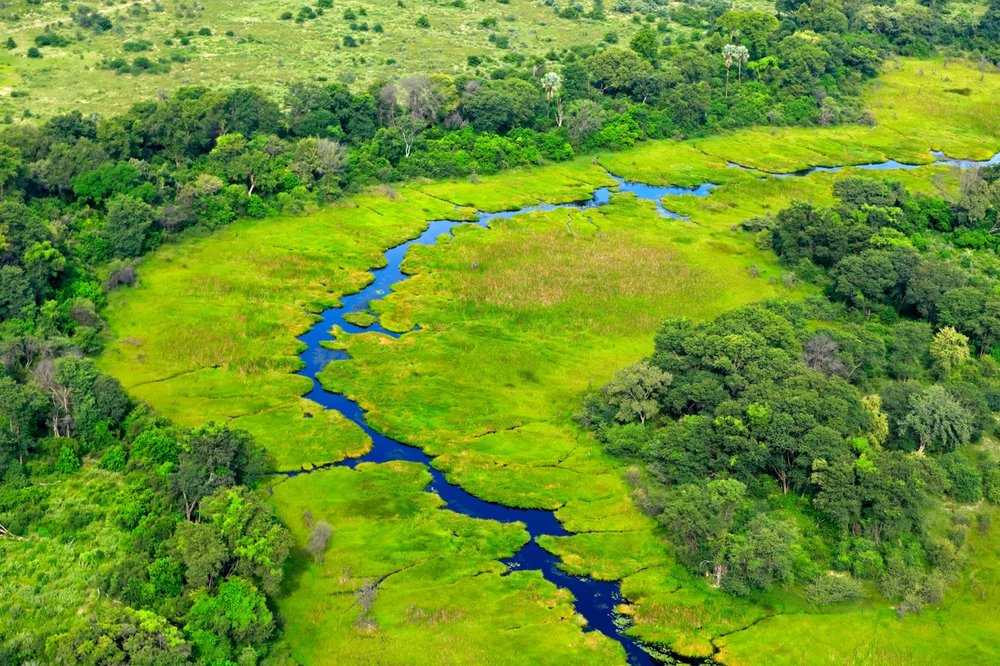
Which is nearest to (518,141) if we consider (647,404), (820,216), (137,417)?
(820,216)

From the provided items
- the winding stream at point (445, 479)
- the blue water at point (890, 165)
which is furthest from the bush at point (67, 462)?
the blue water at point (890, 165)

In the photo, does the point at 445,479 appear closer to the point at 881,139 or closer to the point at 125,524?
the point at 125,524

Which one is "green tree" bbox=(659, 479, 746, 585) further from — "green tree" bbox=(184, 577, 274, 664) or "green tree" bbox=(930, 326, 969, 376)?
"green tree" bbox=(930, 326, 969, 376)

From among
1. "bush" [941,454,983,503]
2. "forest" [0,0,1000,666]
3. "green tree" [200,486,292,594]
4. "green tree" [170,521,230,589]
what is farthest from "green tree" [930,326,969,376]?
"green tree" [170,521,230,589]

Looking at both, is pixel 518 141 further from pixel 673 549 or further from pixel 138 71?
pixel 673 549

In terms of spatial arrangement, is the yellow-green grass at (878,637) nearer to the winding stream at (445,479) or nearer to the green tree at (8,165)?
the winding stream at (445,479)
